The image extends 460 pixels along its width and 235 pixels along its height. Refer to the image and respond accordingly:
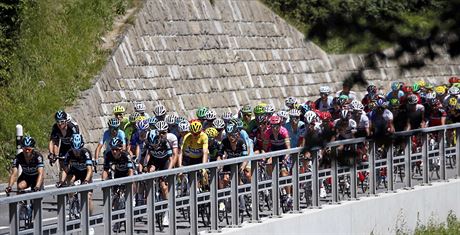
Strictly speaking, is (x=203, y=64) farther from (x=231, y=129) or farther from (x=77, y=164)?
(x=77, y=164)

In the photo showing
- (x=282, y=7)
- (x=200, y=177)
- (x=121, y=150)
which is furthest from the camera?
(x=282, y=7)

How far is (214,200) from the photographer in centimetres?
1711

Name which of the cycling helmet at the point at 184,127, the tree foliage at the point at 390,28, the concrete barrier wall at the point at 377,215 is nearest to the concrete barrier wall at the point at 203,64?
the concrete barrier wall at the point at 377,215

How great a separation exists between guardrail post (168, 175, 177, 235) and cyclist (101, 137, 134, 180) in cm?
269

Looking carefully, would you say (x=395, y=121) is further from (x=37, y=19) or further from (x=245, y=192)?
(x=37, y=19)

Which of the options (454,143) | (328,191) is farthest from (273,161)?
(454,143)

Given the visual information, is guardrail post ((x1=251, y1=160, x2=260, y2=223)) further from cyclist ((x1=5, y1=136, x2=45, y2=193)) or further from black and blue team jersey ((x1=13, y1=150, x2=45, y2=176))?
black and blue team jersey ((x1=13, y1=150, x2=45, y2=176))

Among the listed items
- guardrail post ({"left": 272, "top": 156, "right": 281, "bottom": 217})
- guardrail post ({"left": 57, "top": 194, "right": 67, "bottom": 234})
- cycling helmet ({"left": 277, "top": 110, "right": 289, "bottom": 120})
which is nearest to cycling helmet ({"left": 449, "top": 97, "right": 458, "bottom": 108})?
cycling helmet ({"left": 277, "top": 110, "right": 289, "bottom": 120})

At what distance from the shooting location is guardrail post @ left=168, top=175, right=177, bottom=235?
1622cm

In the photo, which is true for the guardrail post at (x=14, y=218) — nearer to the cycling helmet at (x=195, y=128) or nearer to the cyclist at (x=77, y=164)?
the cyclist at (x=77, y=164)

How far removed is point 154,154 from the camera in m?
20.4

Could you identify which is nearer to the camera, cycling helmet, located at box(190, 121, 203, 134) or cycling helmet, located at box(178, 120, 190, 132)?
cycling helmet, located at box(190, 121, 203, 134)

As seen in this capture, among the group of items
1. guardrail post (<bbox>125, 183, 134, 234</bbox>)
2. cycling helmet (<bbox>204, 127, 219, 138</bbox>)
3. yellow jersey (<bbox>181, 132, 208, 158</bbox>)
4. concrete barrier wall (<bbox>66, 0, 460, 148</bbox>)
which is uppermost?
concrete barrier wall (<bbox>66, 0, 460, 148</bbox>)

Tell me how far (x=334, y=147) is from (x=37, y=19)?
2376cm
